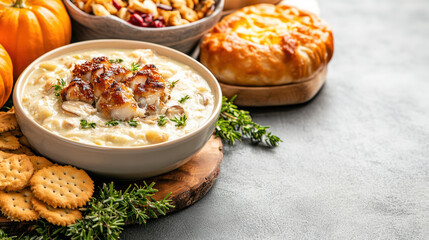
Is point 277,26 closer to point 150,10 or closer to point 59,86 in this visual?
point 150,10

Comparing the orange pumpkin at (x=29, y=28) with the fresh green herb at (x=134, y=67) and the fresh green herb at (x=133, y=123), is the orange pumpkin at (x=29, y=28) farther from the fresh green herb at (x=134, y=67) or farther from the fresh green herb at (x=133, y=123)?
the fresh green herb at (x=133, y=123)

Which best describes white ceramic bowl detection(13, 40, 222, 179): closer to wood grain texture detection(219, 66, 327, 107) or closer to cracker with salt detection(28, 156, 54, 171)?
cracker with salt detection(28, 156, 54, 171)

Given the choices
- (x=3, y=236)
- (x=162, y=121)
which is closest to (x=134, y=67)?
(x=162, y=121)

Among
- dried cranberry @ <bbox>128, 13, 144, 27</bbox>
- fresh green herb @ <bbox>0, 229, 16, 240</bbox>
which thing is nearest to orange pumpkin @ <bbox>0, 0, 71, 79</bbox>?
dried cranberry @ <bbox>128, 13, 144, 27</bbox>

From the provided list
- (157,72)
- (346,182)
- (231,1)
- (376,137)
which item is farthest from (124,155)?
(231,1)

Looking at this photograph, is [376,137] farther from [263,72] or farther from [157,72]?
[157,72]

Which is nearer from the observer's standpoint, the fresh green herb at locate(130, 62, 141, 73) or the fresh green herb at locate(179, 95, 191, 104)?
the fresh green herb at locate(179, 95, 191, 104)
